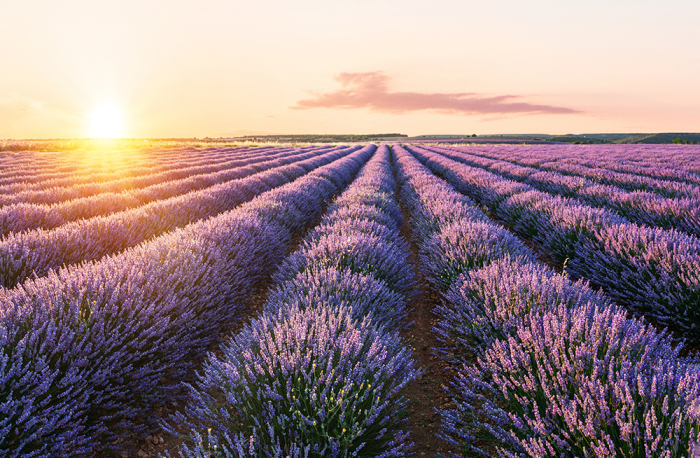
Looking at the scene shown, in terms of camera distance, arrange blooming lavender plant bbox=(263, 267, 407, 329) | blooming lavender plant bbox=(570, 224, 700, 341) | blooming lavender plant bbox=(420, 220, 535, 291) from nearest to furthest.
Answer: blooming lavender plant bbox=(263, 267, 407, 329) < blooming lavender plant bbox=(570, 224, 700, 341) < blooming lavender plant bbox=(420, 220, 535, 291)

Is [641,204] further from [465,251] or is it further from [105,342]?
[105,342]

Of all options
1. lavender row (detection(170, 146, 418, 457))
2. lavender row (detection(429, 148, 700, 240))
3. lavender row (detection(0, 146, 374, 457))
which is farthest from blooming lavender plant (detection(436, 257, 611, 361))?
lavender row (detection(429, 148, 700, 240))

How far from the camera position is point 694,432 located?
115 cm

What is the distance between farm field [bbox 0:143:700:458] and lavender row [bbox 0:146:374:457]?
0.01m

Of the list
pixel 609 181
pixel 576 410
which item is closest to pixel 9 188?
pixel 576 410

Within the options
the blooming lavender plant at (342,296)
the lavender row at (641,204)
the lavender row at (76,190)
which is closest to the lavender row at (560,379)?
the blooming lavender plant at (342,296)

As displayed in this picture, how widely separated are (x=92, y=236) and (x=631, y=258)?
239 inches

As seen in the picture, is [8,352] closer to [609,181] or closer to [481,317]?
[481,317]

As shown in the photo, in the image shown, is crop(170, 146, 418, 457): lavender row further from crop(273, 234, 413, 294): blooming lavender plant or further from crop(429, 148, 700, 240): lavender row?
crop(429, 148, 700, 240): lavender row

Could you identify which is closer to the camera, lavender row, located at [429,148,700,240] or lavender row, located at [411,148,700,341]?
lavender row, located at [411,148,700,341]

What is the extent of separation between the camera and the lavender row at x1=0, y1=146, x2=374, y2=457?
157cm

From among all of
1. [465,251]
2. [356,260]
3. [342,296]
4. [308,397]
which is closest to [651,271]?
[465,251]

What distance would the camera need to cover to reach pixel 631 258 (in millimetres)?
3422

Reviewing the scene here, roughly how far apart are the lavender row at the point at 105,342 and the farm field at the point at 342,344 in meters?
0.01
